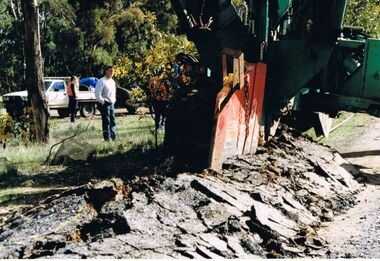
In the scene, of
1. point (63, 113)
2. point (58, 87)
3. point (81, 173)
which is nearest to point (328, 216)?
point (81, 173)

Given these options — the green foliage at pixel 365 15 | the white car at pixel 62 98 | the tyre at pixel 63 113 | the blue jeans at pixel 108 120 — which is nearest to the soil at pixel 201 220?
the blue jeans at pixel 108 120

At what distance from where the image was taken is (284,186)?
7.49 metres

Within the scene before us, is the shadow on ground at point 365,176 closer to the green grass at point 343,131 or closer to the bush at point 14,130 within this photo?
the green grass at point 343,131

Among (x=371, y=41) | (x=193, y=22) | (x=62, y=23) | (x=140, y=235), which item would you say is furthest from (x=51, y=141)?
(x=62, y=23)

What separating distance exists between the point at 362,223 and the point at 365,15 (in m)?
15.1

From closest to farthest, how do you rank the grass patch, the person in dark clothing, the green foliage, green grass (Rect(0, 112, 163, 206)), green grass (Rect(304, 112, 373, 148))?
green grass (Rect(0, 112, 163, 206)) < the grass patch < green grass (Rect(304, 112, 373, 148)) < the green foliage < the person in dark clothing

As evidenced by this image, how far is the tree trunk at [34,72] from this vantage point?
41.0 feet

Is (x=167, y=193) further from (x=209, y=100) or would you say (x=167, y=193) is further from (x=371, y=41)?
(x=371, y=41)

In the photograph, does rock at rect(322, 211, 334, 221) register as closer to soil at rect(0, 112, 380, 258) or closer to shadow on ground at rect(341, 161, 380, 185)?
soil at rect(0, 112, 380, 258)

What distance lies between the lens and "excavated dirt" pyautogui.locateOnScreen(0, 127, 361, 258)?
4.91 metres

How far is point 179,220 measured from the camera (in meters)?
5.59

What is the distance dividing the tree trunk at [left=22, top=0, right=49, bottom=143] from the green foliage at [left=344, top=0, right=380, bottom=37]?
1120 centimetres

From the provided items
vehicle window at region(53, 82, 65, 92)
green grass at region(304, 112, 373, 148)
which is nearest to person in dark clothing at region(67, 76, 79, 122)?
vehicle window at region(53, 82, 65, 92)

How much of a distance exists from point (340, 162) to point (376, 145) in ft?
11.2
